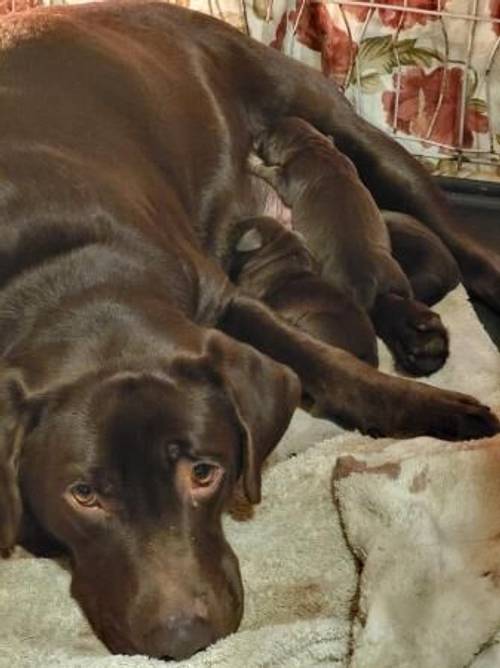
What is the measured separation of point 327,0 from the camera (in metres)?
3.77

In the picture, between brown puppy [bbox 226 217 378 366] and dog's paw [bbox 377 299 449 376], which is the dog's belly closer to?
brown puppy [bbox 226 217 378 366]

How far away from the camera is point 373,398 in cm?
265

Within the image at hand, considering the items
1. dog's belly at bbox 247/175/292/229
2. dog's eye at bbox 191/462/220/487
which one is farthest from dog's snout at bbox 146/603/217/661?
dog's belly at bbox 247/175/292/229

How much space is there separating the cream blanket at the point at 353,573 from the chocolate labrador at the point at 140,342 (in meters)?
0.08

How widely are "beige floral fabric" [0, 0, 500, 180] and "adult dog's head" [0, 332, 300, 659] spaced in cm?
183

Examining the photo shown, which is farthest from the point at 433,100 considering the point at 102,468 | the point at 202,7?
the point at 102,468

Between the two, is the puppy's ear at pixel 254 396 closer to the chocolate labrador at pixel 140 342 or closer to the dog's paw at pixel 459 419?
the chocolate labrador at pixel 140 342

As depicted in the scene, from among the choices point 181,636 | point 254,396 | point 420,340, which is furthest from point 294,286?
point 181,636

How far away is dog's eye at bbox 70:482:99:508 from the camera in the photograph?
2.06 meters

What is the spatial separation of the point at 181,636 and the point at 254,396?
415 mm

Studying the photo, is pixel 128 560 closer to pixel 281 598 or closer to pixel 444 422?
pixel 281 598

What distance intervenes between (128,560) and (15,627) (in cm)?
34

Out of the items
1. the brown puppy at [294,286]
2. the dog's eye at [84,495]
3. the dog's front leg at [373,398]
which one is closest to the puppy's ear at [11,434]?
the dog's eye at [84,495]

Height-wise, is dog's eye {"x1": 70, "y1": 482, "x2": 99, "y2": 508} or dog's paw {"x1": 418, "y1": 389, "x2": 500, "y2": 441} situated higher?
dog's eye {"x1": 70, "y1": 482, "x2": 99, "y2": 508}
